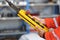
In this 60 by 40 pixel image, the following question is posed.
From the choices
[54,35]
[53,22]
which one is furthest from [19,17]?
[54,35]

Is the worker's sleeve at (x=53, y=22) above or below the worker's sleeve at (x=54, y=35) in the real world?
below

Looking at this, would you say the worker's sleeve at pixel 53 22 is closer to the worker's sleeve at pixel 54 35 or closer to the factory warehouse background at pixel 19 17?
the worker's sleeve at pixel 54 35

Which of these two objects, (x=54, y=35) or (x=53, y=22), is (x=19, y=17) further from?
Answer: (x=54, y=35)

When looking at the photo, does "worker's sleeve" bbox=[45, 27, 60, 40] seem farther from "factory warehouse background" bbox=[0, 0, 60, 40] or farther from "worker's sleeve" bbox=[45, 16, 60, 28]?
"factory warehouse background" bbox=[0, 0, 60, 40]

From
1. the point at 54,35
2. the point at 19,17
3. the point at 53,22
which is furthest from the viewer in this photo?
the point at 19,17

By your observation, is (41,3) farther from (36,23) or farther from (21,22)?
(36,23)

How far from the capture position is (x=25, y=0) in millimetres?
3697

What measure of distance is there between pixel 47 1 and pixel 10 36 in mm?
1195

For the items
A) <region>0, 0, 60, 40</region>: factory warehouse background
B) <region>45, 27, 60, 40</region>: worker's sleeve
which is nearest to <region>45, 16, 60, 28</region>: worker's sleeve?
<region>45, 27, 60, 40</region>: worker's sleeve

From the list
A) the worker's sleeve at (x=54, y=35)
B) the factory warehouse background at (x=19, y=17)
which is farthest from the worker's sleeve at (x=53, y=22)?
the factory warehouse background at (x=19, y=17)

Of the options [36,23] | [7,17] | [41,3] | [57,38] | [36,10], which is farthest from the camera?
[36,10]

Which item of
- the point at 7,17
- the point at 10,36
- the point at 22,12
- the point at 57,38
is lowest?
the point at 10,36

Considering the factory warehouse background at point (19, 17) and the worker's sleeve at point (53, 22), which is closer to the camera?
the worker's sleeve at point (53, 22)

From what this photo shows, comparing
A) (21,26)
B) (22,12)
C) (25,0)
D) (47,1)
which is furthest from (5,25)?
(22,12)
